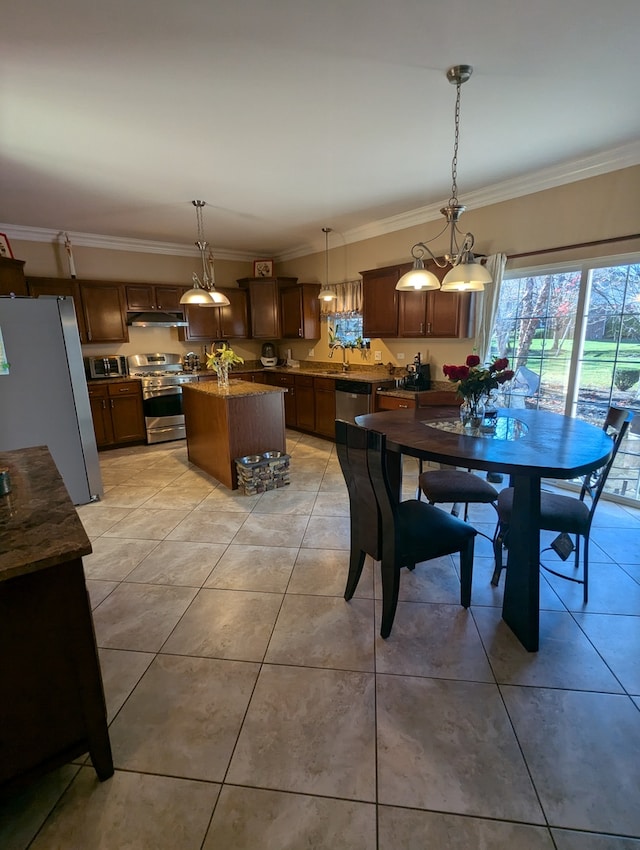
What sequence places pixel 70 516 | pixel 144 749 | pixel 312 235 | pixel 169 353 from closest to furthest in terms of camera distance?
pixel 70 516 < pixel 144 749 < pixel 312 235 < pixel 169 353

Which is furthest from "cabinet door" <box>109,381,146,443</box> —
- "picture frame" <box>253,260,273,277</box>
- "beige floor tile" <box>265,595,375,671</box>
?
"beige floor tile" <box>265,595,375,671</box>

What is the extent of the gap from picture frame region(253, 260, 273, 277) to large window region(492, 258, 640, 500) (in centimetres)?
389

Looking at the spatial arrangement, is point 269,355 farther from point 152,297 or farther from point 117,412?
point 117,412

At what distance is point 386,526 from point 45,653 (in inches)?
52.3

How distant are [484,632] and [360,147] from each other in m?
3.23

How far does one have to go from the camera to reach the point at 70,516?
1299 mm

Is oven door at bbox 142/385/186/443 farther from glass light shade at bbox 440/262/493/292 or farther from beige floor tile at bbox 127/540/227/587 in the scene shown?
A: glass light shade at bbox 440/262/493/292

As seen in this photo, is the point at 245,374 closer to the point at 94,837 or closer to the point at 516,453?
the point at 516,453

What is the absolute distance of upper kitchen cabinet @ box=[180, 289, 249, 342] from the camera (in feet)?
19.7

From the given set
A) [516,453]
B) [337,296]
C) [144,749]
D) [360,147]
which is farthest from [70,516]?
[337,296]

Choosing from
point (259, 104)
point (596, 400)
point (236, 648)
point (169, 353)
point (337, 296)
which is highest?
point (259, 104)

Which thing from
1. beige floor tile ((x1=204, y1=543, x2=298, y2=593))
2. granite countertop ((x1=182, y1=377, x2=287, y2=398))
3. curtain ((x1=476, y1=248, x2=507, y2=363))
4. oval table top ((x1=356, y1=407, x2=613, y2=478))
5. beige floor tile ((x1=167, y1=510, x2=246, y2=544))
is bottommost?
beige floor tile ((x1=204, y1=543, x2=298, y2=593))

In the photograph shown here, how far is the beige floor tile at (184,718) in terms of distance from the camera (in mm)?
1383

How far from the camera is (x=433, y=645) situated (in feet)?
6.17
